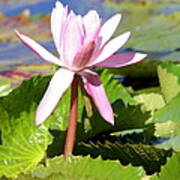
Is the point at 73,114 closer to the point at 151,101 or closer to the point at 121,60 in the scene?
the point at 121,60

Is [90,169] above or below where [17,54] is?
above

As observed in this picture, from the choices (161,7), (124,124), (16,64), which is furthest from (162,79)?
(161,7)

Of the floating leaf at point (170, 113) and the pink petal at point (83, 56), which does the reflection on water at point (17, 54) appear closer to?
the floating leaf at point (170, 113)

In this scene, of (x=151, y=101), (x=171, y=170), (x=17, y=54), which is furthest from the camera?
(x=17, y=54)

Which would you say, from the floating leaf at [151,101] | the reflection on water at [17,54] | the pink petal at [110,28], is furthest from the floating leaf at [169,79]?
the reflection on water at [17,54]

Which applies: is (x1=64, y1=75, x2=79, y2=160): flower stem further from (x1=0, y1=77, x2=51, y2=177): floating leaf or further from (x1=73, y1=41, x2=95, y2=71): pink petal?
(x1=0, y1=77, x2=51, y2=177): floating leaf

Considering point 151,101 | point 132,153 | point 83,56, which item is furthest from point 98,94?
point 151,101

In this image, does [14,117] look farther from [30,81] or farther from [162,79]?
[162,79]

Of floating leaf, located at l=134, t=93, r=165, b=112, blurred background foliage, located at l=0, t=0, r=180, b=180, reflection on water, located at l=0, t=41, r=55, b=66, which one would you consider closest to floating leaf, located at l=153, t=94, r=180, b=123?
blurred background foliage, located at l=0, t=0, r=180, b=180
